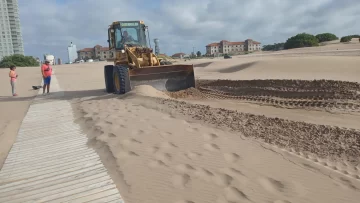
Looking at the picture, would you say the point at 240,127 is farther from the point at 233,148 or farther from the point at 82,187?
the point at 82,187

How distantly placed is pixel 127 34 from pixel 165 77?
2.67 metres

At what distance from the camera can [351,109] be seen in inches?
309

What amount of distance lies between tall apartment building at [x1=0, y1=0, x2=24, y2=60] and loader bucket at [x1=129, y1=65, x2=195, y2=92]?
77.4 meters

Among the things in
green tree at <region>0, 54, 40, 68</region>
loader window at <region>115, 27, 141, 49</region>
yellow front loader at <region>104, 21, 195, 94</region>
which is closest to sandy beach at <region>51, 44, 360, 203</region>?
yellow front loader at <region>104, 21, 195, 94</region>

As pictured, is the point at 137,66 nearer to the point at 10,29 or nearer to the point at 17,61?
the point at 17,61

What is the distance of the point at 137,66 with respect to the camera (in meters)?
11.3

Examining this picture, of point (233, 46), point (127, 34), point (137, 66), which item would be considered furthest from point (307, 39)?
point (233, 46)

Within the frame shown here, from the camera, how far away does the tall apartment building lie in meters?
74.7

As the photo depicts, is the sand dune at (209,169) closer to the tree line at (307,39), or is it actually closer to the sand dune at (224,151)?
the sand dune at (224,151)

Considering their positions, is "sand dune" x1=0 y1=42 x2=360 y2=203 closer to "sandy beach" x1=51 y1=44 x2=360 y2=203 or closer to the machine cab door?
"sandy beach" x1=51 y1=44 x2=360 y2=203

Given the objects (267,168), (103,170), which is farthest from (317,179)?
(103,170)

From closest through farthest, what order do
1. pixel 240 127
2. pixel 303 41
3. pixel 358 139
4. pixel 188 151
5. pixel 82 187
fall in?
pixel 82 187 < pixel 188 151 < pixel 358 139 < pixel 240 127 < pixel 303 41

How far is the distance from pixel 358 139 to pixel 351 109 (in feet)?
10.6

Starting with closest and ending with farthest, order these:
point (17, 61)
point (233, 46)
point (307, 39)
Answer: point (17, 61) → point (307, 39) → point (233, 46)
